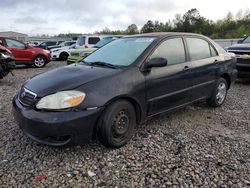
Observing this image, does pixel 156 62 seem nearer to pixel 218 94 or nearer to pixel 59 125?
pixel 59 125

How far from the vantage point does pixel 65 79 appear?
3.29m

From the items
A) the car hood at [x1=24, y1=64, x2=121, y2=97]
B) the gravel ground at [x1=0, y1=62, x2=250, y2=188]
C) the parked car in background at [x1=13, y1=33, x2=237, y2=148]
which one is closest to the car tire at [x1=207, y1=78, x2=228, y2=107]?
the parked car in background at [x1=13, y1=33, x2=237, y2=148]

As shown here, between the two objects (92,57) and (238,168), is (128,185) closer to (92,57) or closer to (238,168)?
(238,168)

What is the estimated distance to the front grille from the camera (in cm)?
312

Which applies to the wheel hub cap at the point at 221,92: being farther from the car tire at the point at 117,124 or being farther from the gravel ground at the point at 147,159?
the car tire at the point at 117,124

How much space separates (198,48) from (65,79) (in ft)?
8.67

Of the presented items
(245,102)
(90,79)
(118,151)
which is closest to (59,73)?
Result: (90,79)

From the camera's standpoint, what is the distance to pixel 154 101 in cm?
375

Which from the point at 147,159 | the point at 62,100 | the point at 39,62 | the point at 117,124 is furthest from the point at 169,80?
the point at 39,62

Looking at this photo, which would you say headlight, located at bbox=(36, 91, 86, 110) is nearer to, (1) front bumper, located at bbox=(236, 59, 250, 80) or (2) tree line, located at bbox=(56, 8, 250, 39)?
(1) front bumper, located at bbox=(236, 59, 250, 80)

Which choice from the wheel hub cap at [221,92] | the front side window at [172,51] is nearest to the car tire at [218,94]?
the wheel hub cap at [221,92]

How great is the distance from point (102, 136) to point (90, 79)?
2.39 feet

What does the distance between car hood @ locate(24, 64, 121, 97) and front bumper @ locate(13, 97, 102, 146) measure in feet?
0.99

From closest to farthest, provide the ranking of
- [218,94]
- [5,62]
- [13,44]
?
[218,94]
[5,62]
[13,44]
